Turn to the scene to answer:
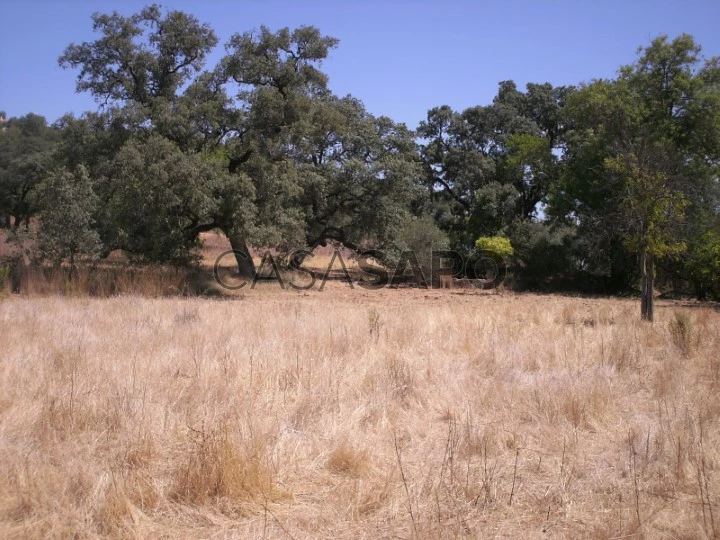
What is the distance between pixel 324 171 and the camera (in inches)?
863

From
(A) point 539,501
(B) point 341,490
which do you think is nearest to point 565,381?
(A) point 539,501

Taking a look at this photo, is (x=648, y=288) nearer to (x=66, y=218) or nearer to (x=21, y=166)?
(x=66, y=218)

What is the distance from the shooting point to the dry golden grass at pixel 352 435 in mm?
3498

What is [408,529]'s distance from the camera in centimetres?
339

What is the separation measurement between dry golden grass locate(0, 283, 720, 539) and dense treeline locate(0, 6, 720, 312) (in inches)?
241

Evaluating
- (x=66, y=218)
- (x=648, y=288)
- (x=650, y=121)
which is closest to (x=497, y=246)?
(x=650, y=121)

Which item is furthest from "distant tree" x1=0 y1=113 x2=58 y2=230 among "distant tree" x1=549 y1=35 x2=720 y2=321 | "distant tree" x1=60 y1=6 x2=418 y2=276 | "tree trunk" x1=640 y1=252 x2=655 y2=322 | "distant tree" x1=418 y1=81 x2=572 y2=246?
"tree trunk" x1=640 y1=252 x2=655 y2=322

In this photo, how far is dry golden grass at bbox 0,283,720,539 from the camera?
3.50 meters

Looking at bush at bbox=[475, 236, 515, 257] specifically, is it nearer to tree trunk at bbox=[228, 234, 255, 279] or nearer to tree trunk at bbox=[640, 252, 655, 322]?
tree trunk at bbox=[228, 234, 255, 279]

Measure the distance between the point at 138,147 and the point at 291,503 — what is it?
Result: 1351 centimetres

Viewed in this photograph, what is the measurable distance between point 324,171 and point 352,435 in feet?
59.2

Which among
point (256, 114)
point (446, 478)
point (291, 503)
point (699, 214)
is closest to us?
point (291, 503)

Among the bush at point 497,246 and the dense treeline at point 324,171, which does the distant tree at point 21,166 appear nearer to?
the dense treeline at point 324,171

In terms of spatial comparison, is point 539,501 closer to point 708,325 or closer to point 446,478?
point 446,478
